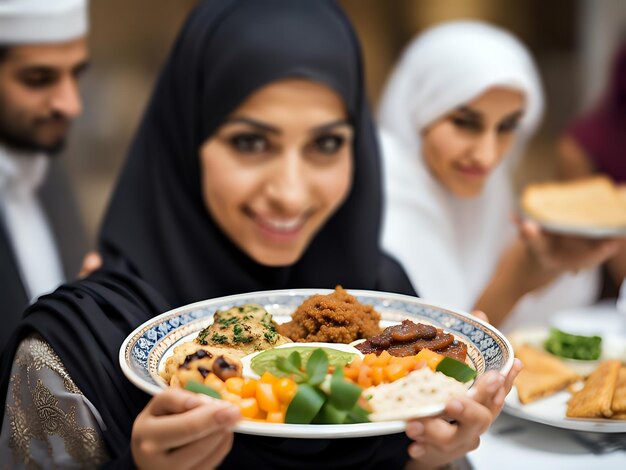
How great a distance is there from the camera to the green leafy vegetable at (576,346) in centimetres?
146

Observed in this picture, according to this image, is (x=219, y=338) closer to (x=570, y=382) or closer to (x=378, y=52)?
(x=570, y=382)

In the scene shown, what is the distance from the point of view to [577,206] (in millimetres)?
2123

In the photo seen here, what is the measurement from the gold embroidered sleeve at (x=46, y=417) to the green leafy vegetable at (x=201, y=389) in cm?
29

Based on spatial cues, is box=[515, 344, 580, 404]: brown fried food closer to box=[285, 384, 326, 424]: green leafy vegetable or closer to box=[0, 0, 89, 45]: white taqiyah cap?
box=[285, 384, 326, 424]: green leafy vegetable

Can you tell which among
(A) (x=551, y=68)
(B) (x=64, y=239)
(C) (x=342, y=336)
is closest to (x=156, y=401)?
(C) (x=342, y=336)

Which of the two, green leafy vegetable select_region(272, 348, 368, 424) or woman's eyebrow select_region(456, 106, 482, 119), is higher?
woman's eyebrow select_region(456, 106, 482, 119)

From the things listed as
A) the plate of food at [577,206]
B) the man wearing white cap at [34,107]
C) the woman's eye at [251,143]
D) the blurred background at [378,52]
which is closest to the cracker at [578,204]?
the plate of food at [577,206]

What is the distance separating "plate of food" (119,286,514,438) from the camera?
76 cm

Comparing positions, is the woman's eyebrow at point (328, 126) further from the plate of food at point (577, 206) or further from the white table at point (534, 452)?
the plate of food at point (577, 206)

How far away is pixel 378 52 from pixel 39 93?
258 cm

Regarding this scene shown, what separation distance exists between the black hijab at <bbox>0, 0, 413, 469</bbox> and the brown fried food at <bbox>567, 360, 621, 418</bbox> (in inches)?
14.0

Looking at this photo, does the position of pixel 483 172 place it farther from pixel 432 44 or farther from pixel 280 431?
pixel 280 431

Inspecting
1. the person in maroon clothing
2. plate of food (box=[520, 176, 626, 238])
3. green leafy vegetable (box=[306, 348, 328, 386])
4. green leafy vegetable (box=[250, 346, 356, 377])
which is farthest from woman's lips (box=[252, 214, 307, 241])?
the person in maroon clothing

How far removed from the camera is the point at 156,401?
76 cm
